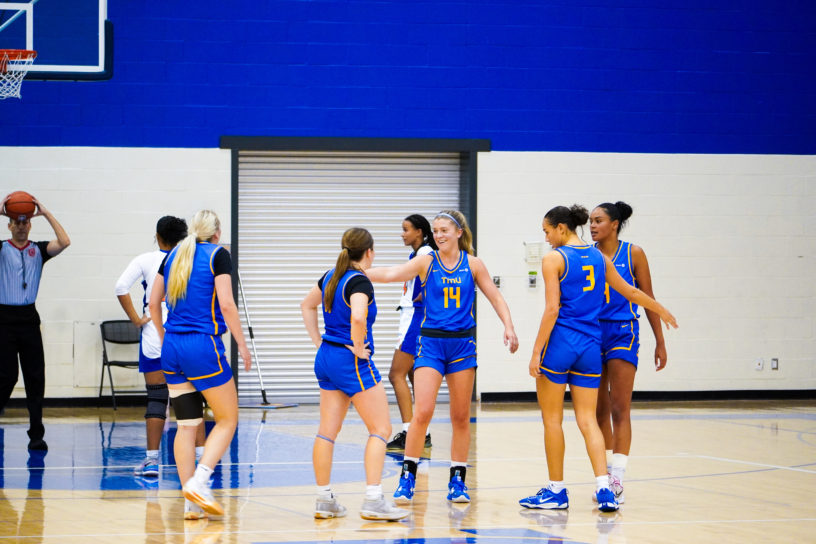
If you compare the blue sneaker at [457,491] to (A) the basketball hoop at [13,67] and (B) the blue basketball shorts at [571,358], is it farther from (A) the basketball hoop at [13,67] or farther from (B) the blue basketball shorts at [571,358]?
(A) the basketball hoop at [13,67]

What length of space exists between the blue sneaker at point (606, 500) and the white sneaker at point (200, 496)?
2.16 meters

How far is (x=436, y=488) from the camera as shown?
22.9ft

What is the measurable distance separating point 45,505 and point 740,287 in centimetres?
1000

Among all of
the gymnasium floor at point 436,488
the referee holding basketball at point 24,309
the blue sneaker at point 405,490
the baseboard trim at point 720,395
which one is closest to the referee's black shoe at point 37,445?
the referee holding basketball at point 24,309

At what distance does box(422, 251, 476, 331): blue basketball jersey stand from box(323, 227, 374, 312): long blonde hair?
22.3 inches

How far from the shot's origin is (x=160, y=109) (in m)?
12.7

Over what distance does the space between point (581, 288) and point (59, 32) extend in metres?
8.32

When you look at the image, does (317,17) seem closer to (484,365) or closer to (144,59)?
(144,59)

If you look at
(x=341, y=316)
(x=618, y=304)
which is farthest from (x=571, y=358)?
(x=341, y=316)

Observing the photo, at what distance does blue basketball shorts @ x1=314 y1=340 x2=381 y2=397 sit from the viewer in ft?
19.0

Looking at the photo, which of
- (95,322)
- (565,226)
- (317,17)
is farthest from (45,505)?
(317,17)

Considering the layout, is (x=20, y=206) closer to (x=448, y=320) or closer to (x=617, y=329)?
(x=448, y=320)

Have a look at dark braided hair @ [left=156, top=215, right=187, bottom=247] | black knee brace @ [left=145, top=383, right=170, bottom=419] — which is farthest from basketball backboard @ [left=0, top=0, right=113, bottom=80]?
black knee brace @ [left=145, top=383, right=170, bottom=419]

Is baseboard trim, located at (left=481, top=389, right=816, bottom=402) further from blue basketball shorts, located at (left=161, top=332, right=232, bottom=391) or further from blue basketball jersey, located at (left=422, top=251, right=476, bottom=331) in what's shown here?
blue basketball shorts, located at (left=161, top=332, right=232, bottom=391)
